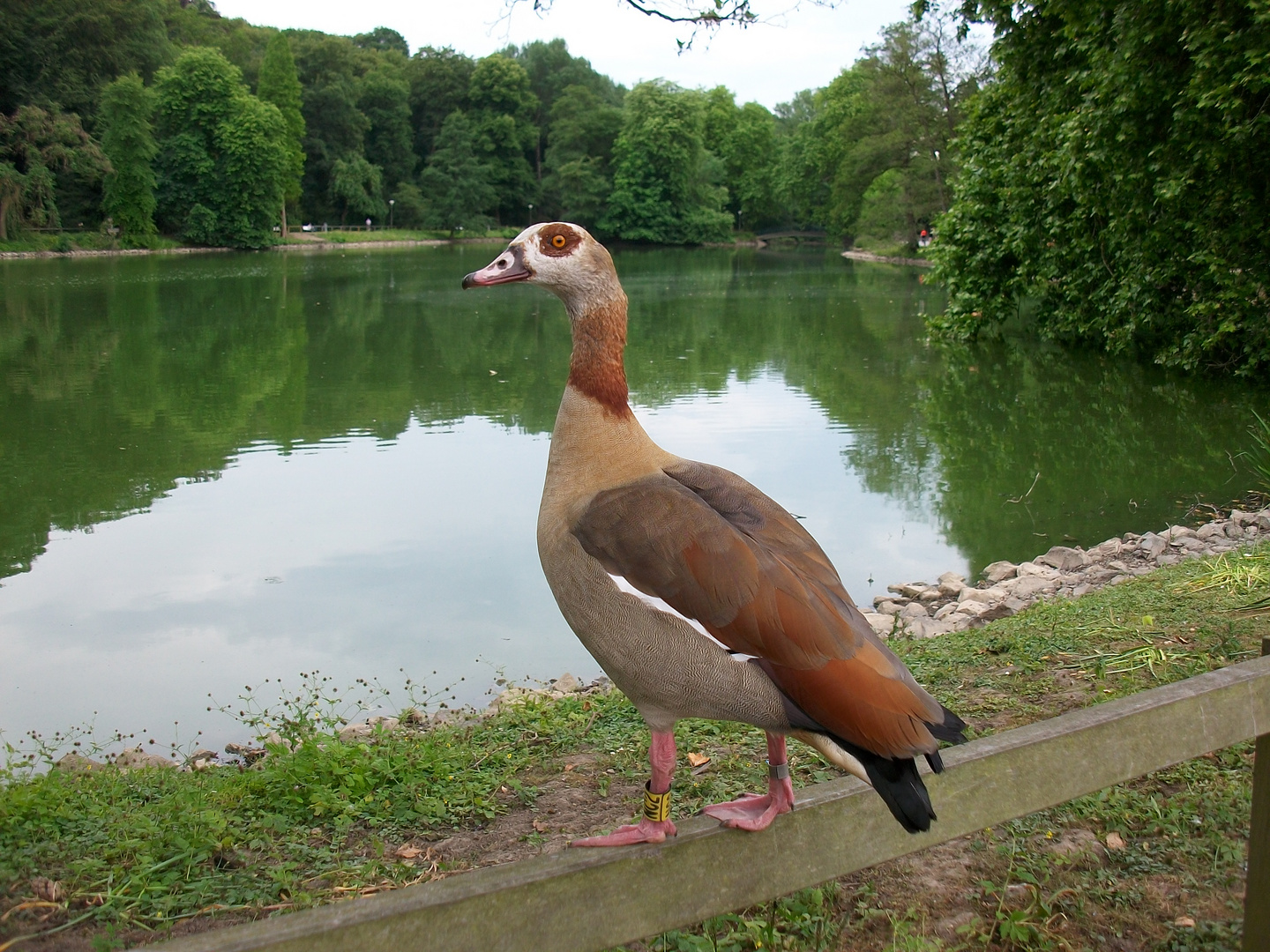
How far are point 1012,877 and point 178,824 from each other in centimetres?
272

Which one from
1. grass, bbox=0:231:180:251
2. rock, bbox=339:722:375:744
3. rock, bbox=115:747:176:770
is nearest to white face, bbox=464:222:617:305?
rock, bbox=339:722:375:744

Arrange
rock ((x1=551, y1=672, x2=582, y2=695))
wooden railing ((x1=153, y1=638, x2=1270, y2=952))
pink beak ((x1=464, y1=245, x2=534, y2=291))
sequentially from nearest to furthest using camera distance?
wooden railing ((x1=153, y1=638, x2=1270, y2=952))
pink beak ((x1=464, y1=245, x2=534, y2=291))
rock ((x1=551, y1=672, x2=582, y2=695))

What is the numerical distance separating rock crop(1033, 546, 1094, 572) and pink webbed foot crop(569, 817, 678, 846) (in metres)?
6.48

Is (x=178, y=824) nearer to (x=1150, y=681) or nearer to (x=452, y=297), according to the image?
(x=1150, y=681)

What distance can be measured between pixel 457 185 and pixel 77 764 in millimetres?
74388

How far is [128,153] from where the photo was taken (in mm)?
51969

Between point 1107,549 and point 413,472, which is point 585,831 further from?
point 413,472

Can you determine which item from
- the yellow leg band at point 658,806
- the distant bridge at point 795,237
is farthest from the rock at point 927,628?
the distant bridge at point 795,237

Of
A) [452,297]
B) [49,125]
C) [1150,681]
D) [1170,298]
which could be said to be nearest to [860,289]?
[452,297]

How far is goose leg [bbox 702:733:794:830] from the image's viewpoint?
1.77 meters

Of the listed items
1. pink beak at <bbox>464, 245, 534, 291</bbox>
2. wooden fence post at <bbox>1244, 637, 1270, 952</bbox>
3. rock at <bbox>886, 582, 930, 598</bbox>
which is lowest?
rock at <bbox>886, 582, 930, 598</bbox>

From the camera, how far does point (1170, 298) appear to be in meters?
14.4

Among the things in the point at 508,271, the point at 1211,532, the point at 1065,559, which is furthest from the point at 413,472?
the point at 508,271

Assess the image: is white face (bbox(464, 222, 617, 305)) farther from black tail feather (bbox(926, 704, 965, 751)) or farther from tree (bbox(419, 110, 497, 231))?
tree (bbox(419, 110, 497, 231))
